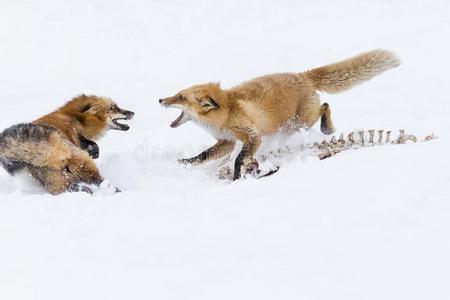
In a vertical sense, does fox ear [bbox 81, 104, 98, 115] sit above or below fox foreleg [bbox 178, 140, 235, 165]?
above

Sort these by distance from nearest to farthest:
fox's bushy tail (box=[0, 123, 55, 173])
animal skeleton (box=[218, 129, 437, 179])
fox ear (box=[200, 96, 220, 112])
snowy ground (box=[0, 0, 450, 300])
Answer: snowy ground (box=[0, 0, 450, 300]) < fox's bushy tail (box=[0, 123, 55, 173]) < animal skeleton (box=[218, 129, 437, 179]) < fox ear (box=[200, 96, 220, 112])

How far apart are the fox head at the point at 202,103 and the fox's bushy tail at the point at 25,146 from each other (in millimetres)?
1940

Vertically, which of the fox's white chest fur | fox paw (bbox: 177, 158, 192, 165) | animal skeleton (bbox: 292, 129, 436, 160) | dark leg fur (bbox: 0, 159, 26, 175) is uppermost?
dark leg fur (bbox: 0, 159, 26, 175)

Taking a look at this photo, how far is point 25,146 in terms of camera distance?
5.56 m

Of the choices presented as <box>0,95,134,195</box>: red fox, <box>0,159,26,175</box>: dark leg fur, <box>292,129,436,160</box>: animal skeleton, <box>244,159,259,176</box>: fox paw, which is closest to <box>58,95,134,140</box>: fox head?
<box>0,95,134,195</box>: red fox

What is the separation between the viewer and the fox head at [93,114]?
7.00m

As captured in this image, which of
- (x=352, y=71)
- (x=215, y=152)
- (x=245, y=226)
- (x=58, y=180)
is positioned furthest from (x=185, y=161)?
(x=245, y=226)

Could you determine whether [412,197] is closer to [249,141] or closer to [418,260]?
[418,260]

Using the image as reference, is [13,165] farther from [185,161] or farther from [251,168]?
[251,168]

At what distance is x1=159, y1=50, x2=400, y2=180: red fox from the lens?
22.9 feet

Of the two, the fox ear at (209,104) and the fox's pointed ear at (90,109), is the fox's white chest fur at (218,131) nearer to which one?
the fox ear at (209,104)

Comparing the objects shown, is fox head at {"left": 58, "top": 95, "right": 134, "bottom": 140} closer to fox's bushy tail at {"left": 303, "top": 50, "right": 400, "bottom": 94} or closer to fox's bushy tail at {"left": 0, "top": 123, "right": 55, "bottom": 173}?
fox's bushy tail at {"left": 0, "top": 123, "right": 55, "bottom": 173}

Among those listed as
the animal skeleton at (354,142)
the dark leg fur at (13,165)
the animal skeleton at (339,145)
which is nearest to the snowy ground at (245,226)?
the dark leg fur at (13,165)

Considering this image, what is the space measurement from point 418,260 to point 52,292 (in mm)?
2288
